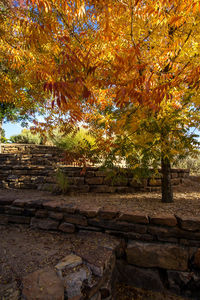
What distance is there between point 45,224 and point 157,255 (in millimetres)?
1830

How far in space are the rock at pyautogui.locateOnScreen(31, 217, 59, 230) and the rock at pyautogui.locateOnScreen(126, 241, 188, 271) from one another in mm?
1250

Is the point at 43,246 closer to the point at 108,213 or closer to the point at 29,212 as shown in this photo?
the point at 29,212

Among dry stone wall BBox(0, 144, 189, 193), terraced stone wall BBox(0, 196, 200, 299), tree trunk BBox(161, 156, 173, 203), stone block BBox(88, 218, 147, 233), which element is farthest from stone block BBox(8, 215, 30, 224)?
tree trunk BBox(161, 156, 173, 203)

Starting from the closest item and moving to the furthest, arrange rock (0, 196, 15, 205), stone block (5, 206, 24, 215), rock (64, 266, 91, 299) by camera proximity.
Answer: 1. rock (64, 266, 91, 299)
2. stone block (5, 206, 24, 215)
3. rock (0, 196, 15, 205)

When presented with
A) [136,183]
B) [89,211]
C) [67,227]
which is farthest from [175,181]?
[67,227]

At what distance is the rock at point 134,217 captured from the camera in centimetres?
226

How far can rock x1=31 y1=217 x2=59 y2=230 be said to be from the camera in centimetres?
258

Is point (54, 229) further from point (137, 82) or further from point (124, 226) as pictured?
point (137, 82)

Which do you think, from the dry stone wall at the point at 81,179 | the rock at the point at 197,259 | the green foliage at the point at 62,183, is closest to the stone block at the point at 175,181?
the dry stone wall at the point at 81,179

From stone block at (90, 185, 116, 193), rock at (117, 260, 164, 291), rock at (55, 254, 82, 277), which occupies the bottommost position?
rock at (117, 260, 164, 291)

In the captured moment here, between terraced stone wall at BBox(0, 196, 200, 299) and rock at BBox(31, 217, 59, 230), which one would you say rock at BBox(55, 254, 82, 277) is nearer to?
terraced stone wall at BBox(0, 196, 200, 299)

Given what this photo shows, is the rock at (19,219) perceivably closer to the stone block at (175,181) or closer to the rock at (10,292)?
the rock at (10,292)

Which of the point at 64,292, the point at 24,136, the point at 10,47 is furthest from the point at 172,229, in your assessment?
the point at 24,136

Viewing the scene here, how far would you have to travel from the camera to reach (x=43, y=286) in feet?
4.51
